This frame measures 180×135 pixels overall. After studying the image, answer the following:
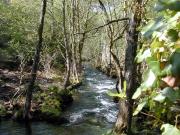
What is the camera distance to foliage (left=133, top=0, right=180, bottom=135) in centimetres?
105

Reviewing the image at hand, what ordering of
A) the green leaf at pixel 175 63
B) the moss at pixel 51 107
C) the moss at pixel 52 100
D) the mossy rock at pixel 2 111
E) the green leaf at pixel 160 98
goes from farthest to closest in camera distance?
the moss at pixel 52 100 → the moss at pixel 51 107 → the mossy rock at pixel 2 111 → the green leaf at pixel 160 98 → the green leaf at pixel 175 63

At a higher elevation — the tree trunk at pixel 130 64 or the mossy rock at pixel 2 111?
the tree trunk at pixel 130 64

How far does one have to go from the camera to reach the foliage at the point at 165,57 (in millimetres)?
1055

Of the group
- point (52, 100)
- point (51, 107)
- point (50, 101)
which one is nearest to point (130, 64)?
point (51, 107)

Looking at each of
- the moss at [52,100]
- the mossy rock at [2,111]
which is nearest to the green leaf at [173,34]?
the mossy rock at [2,111]

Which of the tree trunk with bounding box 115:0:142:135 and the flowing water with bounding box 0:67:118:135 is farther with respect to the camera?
the flowing water with bounding box 0:67:118:135

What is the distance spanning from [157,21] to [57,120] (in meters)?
17.2

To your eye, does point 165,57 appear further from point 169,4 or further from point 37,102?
point 37,102

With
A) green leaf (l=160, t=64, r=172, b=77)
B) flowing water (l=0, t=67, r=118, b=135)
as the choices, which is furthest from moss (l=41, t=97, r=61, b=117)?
green leaf (l=160, t=64, r=172, b=77)

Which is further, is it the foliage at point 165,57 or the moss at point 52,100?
the moss at point 52,100

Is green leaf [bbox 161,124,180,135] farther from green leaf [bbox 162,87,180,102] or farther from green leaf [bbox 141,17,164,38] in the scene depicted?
green leaf [bbox 141,17,164,38]

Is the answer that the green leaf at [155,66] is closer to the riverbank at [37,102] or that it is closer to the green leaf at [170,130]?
the green leaf at [170,130]

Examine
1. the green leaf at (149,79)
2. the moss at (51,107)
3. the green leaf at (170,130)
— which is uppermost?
the green leaf at (149,79)

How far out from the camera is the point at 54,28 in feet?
128
